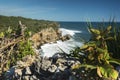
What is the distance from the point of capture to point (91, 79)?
20.7ft

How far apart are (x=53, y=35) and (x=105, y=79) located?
4141 centimetres

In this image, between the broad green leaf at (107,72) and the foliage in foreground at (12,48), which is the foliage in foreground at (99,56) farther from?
the foliage in foreground at (12,48)

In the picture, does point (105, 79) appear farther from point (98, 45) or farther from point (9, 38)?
point (9, 38)

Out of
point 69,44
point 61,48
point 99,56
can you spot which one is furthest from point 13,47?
point 69,44

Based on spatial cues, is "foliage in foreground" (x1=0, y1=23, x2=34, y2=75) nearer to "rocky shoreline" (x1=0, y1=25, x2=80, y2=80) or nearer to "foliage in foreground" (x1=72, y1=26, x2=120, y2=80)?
"rocky shoreline" (x1=0, y1=25, x2=80, y2=80)

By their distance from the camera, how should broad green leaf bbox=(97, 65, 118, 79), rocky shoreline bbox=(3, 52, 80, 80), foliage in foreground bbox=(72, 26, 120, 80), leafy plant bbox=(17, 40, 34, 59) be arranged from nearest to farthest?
broad green leaf bbox=(97, 65, 118, 79) → foliage in foreground bbox=(72, 26, 120, 80) → rocky shoreline bbox=(3, 52, 80, 80) → leafy plant bbox=(17, 40, 34, 59)

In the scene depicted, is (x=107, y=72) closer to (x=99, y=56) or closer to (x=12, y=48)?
(x=99, y=56)

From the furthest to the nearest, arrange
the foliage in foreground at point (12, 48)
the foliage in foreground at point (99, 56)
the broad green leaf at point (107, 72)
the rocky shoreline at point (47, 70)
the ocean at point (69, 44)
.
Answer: the foliage in foreground at point (12, 48) → the rocky shoreline at point (47, 70) → the ocean at point (69, 44) → the foliage in foreground at point (99, 56) → the broad green leaf at point (107, 72)

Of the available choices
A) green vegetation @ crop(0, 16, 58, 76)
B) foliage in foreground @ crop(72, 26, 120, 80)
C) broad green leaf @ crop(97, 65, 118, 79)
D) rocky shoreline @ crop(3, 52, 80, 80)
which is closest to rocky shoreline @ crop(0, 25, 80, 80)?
rocky shoreline @ crop(3, 52, 80, 80)

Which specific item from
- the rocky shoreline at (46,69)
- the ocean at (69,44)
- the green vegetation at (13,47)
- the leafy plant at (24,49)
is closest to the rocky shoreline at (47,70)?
the rocky shoreline at (46,69)

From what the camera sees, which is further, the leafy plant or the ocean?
the leafy plant

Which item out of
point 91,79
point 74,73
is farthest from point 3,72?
point 91,79

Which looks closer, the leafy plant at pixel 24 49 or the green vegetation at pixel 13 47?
the green vegetation at pixel 13 47

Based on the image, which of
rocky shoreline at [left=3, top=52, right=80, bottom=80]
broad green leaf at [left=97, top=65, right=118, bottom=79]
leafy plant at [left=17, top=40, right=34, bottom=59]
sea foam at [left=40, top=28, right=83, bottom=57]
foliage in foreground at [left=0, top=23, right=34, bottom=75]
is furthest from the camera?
leafy plant at [left=17, top=40, right=34, bottom=59]
